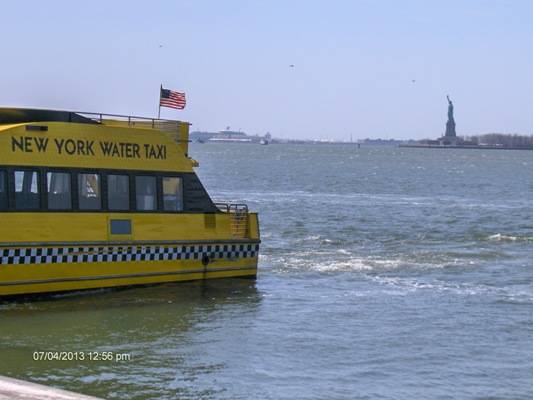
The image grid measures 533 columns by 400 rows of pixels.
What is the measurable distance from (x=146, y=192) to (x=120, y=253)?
138cm

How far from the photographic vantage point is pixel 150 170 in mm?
19375

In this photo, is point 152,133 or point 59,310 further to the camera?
point 152,133


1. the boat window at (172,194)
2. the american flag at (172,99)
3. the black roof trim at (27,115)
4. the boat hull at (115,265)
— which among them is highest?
the american flag at (172,99)

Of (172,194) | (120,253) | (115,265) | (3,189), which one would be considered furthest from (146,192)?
(3,189)

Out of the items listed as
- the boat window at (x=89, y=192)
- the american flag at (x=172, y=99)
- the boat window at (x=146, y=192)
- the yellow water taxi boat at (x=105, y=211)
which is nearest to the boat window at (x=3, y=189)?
the yellow water taxi boat at (x=105, y=211)

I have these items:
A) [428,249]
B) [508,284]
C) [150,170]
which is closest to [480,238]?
[428,249]

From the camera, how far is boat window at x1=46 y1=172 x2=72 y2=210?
17.7 m

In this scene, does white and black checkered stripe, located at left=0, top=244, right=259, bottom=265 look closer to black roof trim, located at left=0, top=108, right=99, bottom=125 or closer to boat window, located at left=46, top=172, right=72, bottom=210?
boat window, located at left=46, top=172, right=72, bottom=210

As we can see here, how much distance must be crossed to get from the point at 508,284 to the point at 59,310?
32.3ft

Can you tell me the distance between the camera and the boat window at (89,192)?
1812cm

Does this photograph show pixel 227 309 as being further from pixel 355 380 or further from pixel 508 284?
pixel 508 284

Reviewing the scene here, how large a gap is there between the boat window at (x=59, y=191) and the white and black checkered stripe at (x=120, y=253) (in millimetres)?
772

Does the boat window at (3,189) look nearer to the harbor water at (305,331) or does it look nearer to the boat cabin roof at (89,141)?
the boat cabin roof at (89,141)

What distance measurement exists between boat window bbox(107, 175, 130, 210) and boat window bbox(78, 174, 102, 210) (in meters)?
0.24
